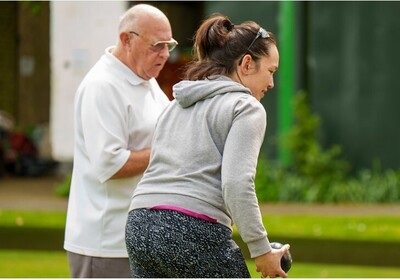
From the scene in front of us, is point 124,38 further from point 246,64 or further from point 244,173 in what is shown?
point 244,173

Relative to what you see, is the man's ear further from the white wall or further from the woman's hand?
the white wall

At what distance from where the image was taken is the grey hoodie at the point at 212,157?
3658mm

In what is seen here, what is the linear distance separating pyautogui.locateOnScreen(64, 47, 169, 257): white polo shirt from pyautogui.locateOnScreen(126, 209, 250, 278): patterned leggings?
1.00 metres

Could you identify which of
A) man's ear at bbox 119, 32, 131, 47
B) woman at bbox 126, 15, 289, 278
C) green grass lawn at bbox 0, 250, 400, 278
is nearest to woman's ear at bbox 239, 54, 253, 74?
woman at bbox 126, 15, 289, 278

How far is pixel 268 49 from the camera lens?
3.88m

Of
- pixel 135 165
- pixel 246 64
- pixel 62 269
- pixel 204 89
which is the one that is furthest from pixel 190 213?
pixel 62 269

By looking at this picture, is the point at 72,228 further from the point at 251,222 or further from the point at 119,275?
the point at 251,222

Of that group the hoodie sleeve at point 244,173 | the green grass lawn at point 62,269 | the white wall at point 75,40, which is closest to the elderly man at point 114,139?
the hoodie sleeve at point 244,173

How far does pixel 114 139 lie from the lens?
15.6ft

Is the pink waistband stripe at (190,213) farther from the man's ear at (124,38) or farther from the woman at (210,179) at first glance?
the man's ear at (124,38)

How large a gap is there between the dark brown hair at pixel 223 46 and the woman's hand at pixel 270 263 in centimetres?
60

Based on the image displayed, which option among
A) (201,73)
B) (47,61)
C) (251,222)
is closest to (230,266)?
(251,222)

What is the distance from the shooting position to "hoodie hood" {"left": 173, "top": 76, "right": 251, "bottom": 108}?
3797 mm

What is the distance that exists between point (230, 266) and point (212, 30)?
759 millimetres
